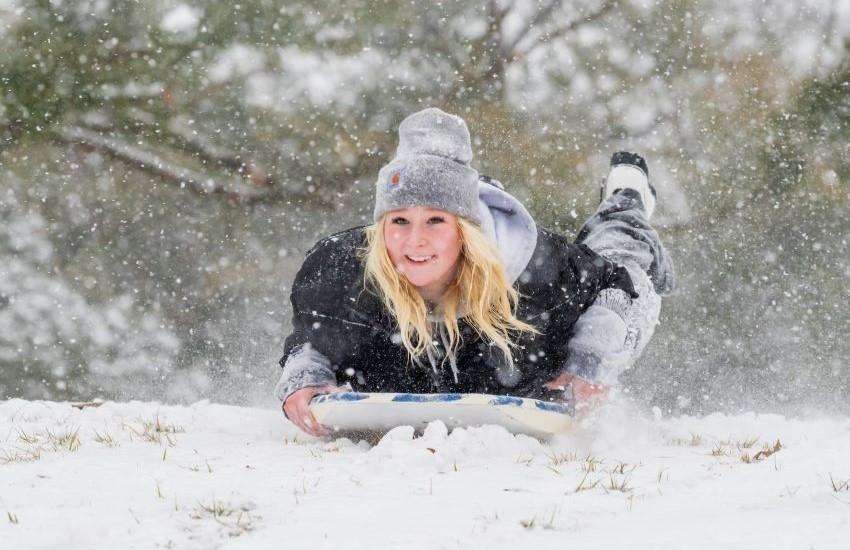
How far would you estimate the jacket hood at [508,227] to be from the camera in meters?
3.36

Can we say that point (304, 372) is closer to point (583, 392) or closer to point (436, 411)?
point (436, 411)

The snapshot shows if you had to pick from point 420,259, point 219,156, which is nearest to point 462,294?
point 420,259

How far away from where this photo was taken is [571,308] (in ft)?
11.7

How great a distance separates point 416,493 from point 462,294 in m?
1.43

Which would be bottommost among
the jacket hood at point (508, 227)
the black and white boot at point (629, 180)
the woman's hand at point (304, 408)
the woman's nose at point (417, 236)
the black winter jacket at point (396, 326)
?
the woman's hand at point (304, 408)

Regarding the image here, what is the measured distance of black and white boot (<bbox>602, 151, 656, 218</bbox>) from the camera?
4.86 m

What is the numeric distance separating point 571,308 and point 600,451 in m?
0.85

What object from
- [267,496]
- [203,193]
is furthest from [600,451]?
[203,193]

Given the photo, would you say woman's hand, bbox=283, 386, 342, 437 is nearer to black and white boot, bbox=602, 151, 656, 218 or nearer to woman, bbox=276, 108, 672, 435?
woman, bbox=276, 108, 672, 435

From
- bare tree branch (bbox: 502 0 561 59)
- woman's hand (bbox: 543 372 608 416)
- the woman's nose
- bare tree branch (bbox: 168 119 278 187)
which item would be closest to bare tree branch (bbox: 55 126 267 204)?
bare tree branch (bbox: 168 119 278 187)

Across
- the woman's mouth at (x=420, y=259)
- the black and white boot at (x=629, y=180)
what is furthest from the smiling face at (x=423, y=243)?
the black and white boot at (x=629, y=180)

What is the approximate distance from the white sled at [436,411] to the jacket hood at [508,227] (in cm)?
67

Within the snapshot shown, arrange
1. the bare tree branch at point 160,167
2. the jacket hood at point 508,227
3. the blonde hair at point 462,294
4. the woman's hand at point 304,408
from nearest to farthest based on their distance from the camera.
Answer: the woman's hand at point 304,408 → the blonde hair at point 462,294 → the jacket hood at point 508,227 → the bare tree branch at point 160,167

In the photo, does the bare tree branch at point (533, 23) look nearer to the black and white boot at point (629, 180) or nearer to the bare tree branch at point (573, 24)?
the bare tree branch at point (573, 24)
